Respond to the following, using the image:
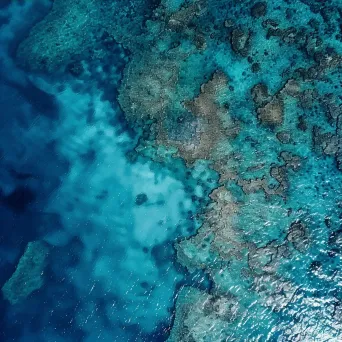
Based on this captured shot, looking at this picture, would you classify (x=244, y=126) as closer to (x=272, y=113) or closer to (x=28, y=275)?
(x=272, y=113)

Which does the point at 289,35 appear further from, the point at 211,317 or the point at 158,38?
the point at 211,317

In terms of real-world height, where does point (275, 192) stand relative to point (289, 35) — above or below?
below

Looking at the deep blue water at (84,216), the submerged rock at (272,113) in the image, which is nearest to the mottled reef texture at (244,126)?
the submerged rock at (272,113)

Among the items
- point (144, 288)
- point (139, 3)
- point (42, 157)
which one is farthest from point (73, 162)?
point (139, 3)

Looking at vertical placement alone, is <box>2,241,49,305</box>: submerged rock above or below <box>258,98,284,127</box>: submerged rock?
below

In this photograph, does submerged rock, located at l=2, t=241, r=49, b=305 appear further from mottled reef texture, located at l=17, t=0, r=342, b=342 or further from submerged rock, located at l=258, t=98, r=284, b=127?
submerged rock, located at l=258, t=98, r=284, b=127

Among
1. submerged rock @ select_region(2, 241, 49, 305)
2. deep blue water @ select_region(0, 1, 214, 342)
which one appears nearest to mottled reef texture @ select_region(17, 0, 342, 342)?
deep blue water @ select_region(0, 1, 214, 342)

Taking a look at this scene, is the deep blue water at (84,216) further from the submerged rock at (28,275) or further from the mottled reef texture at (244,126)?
the mottled reef texture at (244,126)

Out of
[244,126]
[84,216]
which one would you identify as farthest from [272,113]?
[84,216]
